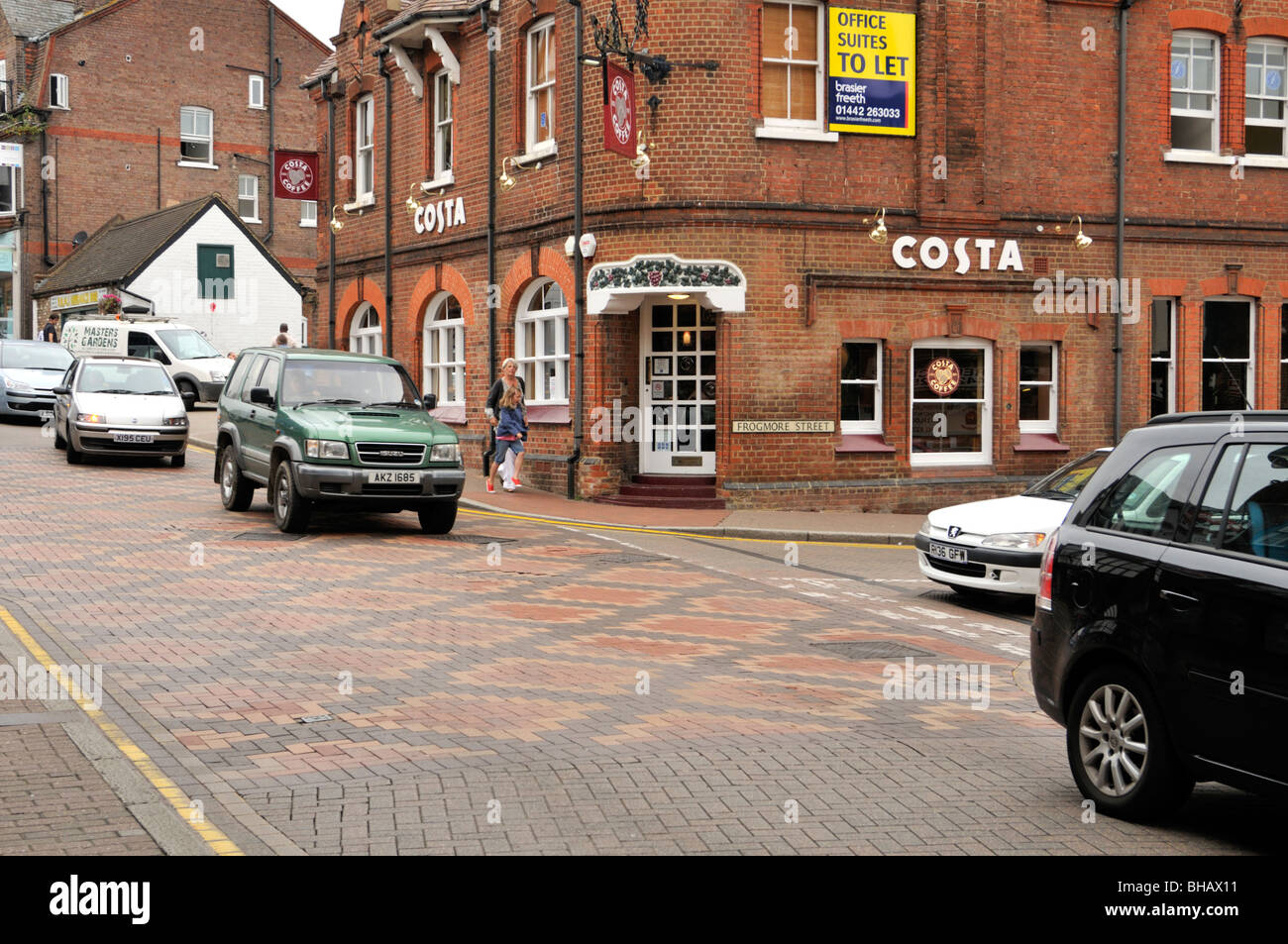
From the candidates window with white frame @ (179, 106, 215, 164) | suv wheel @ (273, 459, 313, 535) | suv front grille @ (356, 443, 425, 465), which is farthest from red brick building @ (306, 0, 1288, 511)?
window with white frame @ (179, 106, 215, 164)

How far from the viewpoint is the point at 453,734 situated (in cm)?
761

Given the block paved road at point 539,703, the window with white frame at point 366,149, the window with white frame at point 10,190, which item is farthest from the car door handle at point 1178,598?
the window with white frame at point 10,190

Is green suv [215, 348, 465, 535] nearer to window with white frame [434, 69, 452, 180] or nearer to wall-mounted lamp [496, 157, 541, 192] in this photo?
wall-mounted lamp [496, 157, 541, 192]

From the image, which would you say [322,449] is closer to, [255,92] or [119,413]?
[119,413]

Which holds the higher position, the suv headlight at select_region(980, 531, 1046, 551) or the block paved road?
the suv headlight at select_region(980, 531, 1046, 551)

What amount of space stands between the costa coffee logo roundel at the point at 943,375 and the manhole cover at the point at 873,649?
461 inches

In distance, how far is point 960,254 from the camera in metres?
22.1

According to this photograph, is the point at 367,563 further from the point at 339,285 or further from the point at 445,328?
the point at 339,285

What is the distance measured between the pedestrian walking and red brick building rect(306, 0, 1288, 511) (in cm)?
92

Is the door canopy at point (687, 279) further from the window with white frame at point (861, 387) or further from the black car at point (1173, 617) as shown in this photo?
the black car at point (1173, 617)

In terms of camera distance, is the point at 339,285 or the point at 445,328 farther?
the point at 339,285

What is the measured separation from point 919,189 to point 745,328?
3.61 metres

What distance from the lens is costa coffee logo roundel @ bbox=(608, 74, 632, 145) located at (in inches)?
795
